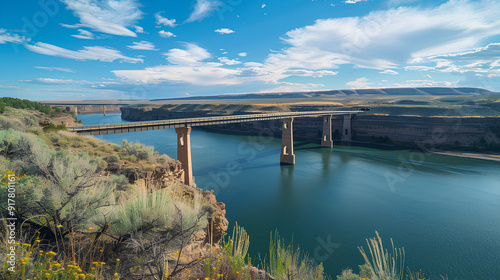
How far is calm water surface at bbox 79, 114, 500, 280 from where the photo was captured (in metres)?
15.0

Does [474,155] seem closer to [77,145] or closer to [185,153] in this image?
[185,153]

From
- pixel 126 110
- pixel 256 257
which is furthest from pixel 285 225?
pixel 126 110

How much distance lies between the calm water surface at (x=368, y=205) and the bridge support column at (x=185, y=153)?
340cm

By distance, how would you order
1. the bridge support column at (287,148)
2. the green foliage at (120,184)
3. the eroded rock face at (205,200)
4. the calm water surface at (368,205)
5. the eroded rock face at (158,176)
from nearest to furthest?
the eroded rock face at (205,200), the green foliage at (120,184), the eroded rock face at (158,176), the calm water surface at (368,205), the bridge support column at (287,148)

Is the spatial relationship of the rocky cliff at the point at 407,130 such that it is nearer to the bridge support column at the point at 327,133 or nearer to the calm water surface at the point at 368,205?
the bridge support column at the point at 327,133

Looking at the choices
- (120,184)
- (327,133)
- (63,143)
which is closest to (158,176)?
(120,184)

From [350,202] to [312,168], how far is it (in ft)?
44.2

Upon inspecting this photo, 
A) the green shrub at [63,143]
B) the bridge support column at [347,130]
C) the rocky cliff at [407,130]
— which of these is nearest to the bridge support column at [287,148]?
the rocky cliff at [407,130]

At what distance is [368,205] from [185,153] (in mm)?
17570

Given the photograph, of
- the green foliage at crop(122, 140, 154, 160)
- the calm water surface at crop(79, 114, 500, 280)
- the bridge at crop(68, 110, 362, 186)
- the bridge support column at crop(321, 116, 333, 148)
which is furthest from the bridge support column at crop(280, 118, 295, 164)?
the green foliage at crop(122, 140, 154, 160)

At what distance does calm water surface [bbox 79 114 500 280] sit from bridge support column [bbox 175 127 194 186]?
11.1 ft

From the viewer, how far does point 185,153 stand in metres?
24.6

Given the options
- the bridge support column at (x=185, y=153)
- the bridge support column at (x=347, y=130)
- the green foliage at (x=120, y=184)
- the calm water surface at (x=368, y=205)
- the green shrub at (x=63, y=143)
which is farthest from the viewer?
the bridge support column at (x=347, y=130)

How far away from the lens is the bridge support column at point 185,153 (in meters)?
23.7
